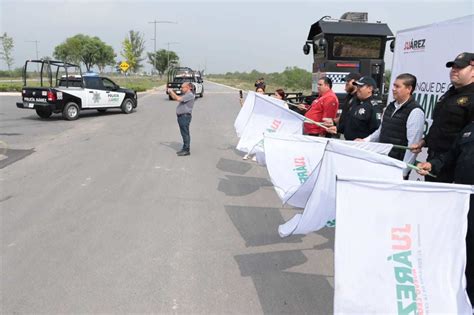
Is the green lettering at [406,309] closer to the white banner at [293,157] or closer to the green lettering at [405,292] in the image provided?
the green lettering at [405,292]

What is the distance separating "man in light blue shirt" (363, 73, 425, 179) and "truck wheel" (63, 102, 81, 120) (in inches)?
518

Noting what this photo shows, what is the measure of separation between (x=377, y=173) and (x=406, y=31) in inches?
133

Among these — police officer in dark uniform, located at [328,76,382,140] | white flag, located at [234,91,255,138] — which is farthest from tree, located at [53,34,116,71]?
police officer in dark uniform, located at [328,76,382,140]

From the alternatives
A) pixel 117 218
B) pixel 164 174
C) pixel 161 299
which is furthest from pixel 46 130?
pixel 161 299

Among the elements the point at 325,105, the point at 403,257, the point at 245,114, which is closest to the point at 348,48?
the point at 245,114

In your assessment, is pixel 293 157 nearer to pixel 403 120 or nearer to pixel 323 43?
pixel 403 120

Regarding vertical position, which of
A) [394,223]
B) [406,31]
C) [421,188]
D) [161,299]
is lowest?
[161,299]

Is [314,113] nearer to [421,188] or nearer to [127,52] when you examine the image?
[421,188]

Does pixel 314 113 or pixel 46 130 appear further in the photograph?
pixel 46 130

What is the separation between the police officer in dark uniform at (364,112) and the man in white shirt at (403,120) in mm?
619

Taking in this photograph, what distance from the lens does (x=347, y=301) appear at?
2.57 meters

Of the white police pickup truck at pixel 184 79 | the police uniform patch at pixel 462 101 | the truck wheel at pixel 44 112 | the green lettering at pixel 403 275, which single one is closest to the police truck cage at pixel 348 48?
the police uniform patch at pixel 462 101

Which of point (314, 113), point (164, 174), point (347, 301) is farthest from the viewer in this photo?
point (164, 174)

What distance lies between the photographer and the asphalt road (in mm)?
3445
